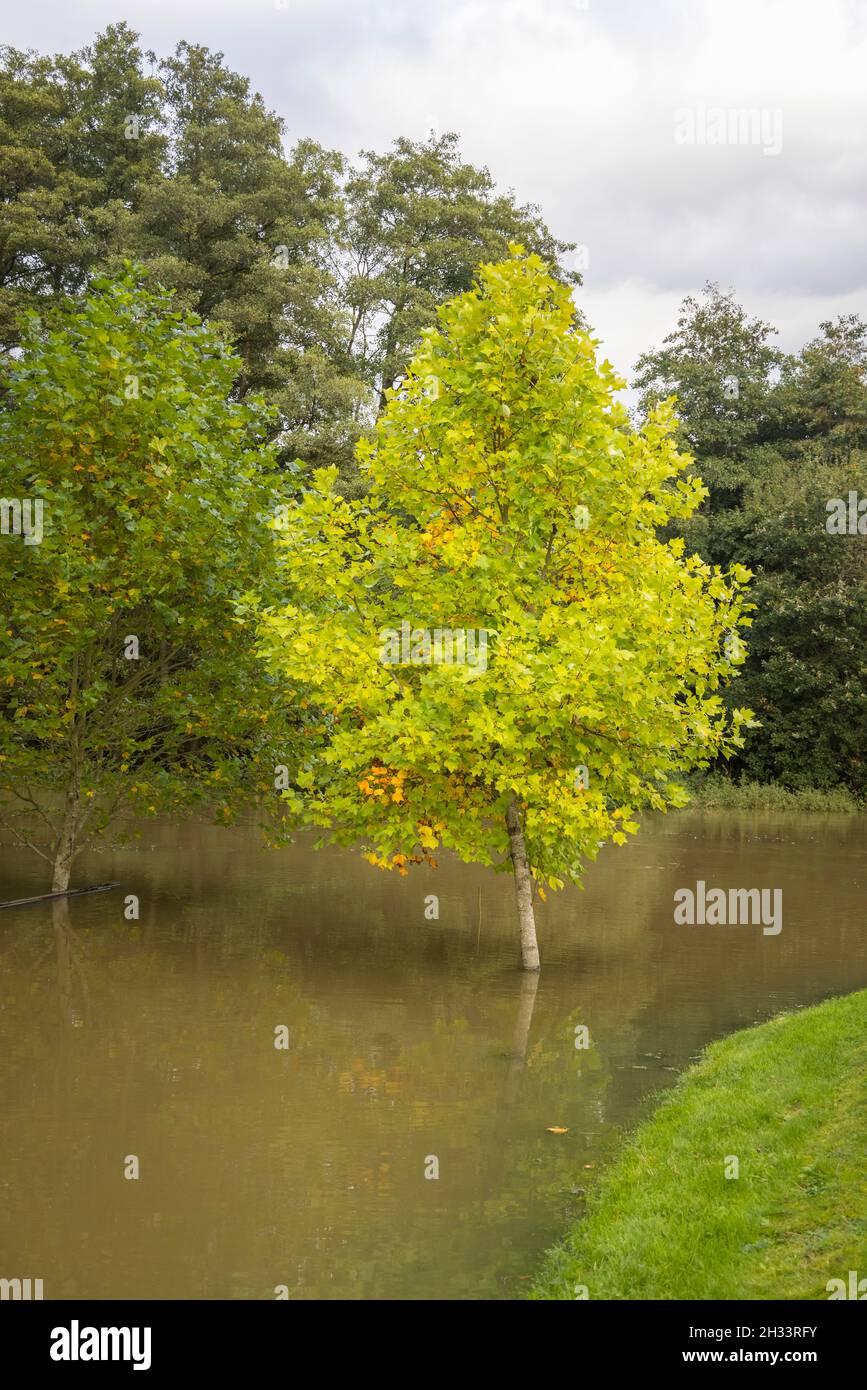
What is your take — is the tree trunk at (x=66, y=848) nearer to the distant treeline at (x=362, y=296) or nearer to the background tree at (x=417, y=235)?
the distant treeline at (x=362, y=296)

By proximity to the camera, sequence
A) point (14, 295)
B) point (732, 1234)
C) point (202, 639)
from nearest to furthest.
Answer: point (732, 1234), point (202, 639), point (14, 295)

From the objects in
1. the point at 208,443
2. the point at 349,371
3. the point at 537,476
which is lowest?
the point at 537,476

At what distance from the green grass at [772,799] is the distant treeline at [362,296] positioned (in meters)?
0.83

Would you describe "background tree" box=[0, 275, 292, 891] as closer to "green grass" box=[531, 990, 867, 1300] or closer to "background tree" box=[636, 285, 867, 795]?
"green grass" box=[531, 990, 867, 1300]

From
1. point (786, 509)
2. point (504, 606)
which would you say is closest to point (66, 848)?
point (504, 606)

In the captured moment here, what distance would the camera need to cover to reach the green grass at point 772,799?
41.7 metres

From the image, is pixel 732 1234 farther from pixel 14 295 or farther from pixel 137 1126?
pixel 14 295

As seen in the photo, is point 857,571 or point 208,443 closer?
point 208,443

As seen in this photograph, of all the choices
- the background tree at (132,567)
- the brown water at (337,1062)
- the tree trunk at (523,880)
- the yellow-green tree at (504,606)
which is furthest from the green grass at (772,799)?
the yellow-green tree at (504,606)

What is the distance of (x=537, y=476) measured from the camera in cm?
1571
